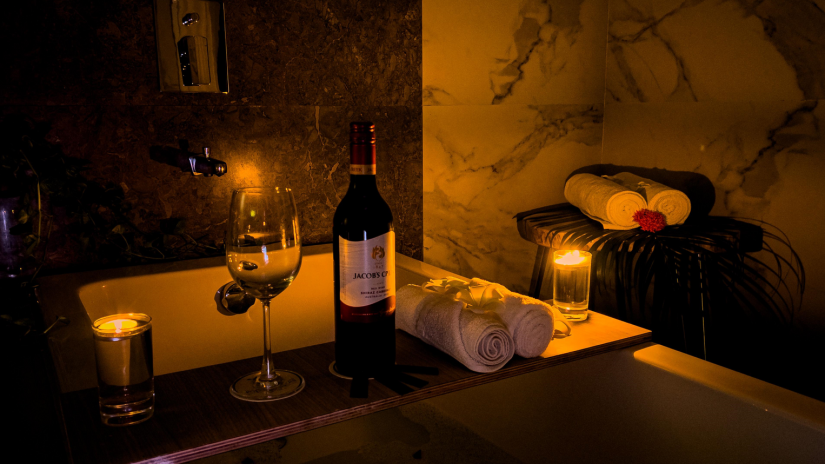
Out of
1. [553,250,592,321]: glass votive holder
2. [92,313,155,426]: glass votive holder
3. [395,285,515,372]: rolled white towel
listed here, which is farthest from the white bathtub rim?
[92,313,155,426]: glass votive holder

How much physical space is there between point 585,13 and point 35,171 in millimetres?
1678

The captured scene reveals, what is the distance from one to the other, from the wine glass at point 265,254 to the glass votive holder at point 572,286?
475mm

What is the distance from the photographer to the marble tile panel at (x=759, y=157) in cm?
154

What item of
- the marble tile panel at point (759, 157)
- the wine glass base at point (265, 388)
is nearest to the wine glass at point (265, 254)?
the wine glass base at point (265, 388)

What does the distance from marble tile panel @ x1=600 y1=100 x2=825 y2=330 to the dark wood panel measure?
1149 mm

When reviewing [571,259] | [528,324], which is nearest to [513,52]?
[571,259]

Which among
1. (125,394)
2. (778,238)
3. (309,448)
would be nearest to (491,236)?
(778,238)

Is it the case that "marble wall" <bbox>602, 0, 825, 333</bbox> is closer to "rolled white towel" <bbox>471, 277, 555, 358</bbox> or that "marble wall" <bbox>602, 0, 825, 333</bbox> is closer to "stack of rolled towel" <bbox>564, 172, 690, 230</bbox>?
"stack of rolled towel" <bbox>564, 172, 690, 230</bbox>

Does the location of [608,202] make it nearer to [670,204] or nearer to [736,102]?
[670,204]

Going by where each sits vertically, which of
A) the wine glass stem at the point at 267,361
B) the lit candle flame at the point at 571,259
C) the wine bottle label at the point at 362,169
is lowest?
the wine glass stem at the point at 267,361

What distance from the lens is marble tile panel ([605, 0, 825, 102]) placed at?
5.03 ft

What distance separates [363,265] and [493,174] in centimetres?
130

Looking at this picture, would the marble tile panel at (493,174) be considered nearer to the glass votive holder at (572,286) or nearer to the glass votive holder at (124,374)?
the glass votive holder at (572,286)

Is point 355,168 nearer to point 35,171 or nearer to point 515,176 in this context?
point 35,171
